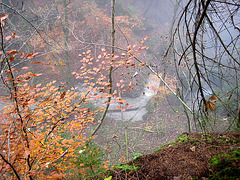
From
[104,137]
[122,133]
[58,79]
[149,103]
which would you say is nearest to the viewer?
[104,137]

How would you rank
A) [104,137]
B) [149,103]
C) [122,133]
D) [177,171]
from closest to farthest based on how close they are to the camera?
[177,171] → [104,137] → [122,133] → [149,103]

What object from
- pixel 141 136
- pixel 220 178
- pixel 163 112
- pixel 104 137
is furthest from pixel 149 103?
pixel 220 178

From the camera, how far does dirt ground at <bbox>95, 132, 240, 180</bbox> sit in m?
1.48

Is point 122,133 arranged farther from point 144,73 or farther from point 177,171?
point 177,171

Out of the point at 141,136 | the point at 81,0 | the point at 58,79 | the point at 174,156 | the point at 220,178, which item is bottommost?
the point at 220,178

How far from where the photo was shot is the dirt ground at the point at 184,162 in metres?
1.48

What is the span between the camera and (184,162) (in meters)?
1.71

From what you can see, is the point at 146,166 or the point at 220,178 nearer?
the point at 220,178

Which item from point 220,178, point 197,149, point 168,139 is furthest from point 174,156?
point 168,139

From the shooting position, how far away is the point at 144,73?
14.8 meters

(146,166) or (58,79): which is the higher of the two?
(58,79)

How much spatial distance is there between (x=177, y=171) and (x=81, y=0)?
49.4ft

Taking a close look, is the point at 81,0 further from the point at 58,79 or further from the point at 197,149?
the point at 197,149

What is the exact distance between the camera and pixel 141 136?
9.69 m
